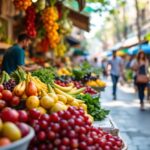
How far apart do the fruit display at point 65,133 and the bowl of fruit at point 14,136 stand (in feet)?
0.96

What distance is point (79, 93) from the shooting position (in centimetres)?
523

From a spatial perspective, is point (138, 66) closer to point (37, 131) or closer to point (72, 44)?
point (37, 131)

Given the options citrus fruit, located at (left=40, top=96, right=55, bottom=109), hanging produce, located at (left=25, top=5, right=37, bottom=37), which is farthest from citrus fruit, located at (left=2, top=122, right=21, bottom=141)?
hanging produce, located at (left=25, top=5, right=37, bottom=37)

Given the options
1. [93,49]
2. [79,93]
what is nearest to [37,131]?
[79,93]

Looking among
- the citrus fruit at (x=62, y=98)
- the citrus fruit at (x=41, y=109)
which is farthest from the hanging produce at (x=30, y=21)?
the citrus fruit at (x=41, y=109)

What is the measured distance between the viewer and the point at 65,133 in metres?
2.97

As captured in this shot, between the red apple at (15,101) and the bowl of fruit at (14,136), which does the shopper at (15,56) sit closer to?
the red apple at (15,101)

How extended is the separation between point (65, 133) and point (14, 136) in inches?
22.0

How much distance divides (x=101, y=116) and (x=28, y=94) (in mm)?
1094

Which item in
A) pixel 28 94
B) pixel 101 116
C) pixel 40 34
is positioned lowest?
pixel 101 116

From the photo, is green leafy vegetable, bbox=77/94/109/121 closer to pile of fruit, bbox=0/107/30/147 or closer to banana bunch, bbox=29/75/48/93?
banana bunch, bbox=29/75/48/93

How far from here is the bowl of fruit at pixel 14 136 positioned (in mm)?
2377

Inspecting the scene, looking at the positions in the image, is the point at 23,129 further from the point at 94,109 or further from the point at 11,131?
the point at 94,109

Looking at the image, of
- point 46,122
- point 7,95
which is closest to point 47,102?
point 7,95
